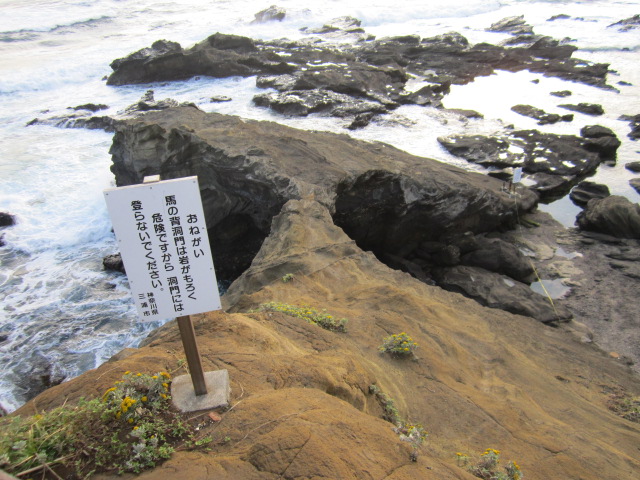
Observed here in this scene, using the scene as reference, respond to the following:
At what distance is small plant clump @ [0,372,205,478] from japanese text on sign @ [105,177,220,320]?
0.73 metres

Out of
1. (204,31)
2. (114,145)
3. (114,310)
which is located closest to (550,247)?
(114,310)

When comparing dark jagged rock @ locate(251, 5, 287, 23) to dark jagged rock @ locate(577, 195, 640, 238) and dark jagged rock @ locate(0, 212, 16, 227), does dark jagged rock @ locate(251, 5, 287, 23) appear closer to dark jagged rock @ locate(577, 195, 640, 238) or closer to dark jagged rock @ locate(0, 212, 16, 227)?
dark jagged rock @ locate(0, 212, 16, 227)

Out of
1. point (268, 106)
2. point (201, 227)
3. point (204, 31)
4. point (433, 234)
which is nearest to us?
point (201, 227)

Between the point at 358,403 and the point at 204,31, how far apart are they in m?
37.7

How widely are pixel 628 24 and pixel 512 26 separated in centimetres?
767

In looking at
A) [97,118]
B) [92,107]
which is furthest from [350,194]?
[92,107]

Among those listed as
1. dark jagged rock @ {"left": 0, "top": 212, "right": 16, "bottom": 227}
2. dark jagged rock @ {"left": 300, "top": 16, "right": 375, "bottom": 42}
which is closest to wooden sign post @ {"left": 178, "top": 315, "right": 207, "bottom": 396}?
dark jagged rock @ {"left": 0, "top": 212, "right": 16, "bottom": 227}

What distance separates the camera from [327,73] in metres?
22.6

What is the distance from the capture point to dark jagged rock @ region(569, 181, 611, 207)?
51.8 ft

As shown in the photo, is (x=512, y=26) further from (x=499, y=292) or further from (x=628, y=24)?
(x=499, y=292)

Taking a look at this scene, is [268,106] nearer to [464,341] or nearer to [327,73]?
[327,73]

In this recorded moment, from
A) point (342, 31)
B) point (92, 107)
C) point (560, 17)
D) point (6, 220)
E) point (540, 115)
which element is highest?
point (342, 31)

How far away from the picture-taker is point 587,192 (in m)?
16.0

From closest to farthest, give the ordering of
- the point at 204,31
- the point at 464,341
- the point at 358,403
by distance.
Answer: the point at 358,403, the point at 464,341, the point at 204,31
